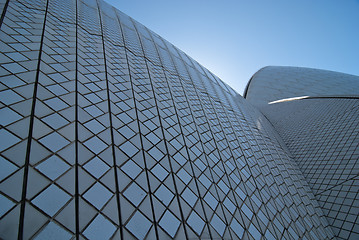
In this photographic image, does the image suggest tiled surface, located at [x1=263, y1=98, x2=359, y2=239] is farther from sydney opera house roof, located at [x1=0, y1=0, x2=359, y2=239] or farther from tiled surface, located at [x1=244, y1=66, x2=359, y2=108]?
tiled surface, located at [x1=244, y1=66, x2=359, y2=108]

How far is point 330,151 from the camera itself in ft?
43.8

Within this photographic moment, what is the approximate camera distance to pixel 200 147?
8164 millimetres

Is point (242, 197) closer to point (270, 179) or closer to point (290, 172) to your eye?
point (270, 179)

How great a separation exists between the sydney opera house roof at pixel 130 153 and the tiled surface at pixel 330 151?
0.08m

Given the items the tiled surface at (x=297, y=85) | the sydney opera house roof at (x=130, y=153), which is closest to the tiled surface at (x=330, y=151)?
the sydney opera house roof at (x=130, y=153)

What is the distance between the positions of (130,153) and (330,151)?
13919 mm

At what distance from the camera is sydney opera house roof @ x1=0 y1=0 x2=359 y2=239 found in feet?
12.8

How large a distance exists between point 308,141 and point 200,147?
40.0 ft

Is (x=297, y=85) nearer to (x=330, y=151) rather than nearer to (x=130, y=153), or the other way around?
(x=330, y=151)

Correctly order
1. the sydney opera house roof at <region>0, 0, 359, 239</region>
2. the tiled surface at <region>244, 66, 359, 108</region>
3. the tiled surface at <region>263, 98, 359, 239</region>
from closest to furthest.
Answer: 1. the sydney opera house roof at <region>0, 0, 359, 239</region>
2. the tiled surface at <region>263, 98, 359, 239</region>
3. the tiled surface at <region>244, 66, 359, 108</region>

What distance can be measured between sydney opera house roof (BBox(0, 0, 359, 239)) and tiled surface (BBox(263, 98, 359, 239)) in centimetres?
8

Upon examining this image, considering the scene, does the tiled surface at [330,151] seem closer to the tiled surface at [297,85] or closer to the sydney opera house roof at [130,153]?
the sydney opera house roof at [130,153]

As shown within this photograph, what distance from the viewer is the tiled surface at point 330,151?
9.69m

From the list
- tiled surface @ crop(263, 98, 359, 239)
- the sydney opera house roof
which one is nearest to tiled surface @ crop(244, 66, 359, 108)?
tiled surface @ crop(263, 98, 359, 239)
